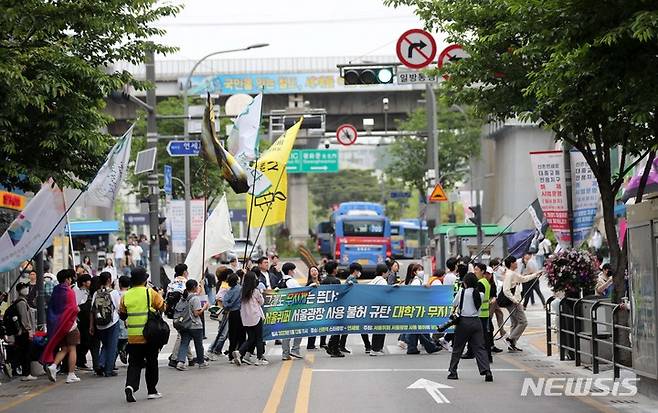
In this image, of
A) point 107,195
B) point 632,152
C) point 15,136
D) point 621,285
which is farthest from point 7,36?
point 621,285

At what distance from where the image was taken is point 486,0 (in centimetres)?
1983

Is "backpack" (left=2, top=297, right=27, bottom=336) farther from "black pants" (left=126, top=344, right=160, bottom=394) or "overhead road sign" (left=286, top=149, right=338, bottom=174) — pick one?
"overhead road sign" (left=286, top=149, right=338, bottom=174)

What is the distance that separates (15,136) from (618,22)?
9.61m

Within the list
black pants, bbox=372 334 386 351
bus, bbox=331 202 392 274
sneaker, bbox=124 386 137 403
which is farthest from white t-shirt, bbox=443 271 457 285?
bus, bbox=331 202 392 274

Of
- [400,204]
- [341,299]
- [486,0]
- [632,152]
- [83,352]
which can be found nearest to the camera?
[632,152]

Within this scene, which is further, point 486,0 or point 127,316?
point 486,0

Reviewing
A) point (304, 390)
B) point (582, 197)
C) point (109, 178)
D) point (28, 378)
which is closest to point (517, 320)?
point (582, 197)

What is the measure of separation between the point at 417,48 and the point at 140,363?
10709 mm

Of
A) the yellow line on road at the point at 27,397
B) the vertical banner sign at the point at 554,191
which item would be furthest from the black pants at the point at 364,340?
the yellow line on road at the point at 27,397

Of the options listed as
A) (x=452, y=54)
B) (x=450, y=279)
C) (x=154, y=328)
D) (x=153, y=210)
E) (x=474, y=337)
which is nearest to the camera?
(x=154, y=328)

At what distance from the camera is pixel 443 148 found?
70.6 metres

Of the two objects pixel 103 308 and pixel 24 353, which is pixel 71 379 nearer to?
pixel 103 308

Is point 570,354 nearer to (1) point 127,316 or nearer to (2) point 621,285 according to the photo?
(2) point 621,285

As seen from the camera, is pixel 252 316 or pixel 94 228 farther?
pixel 94 228
